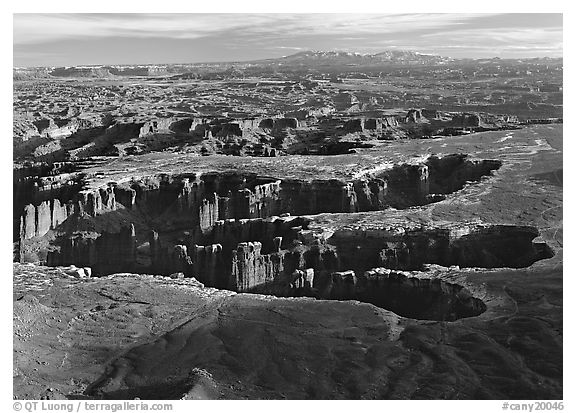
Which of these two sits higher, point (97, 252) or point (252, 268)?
point (252, 268)

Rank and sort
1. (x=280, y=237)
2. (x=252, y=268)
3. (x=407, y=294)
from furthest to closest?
(x=280, y=237)
(x=252, y=268)
(x=407, y=294)

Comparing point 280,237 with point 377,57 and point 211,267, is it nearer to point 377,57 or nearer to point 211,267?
point 211,267

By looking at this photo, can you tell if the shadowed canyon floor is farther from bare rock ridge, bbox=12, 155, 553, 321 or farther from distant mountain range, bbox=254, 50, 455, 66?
distant mountain range, bbox=254, 50, 455, 66

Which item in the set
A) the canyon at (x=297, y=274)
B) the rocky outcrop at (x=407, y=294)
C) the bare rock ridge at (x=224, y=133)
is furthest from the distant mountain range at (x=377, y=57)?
the rocky outcrop at (x=407, y=294)

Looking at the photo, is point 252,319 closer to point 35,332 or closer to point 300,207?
point 35,332

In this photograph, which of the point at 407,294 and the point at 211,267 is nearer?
the point at 407,294

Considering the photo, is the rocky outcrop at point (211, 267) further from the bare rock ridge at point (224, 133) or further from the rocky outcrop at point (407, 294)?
the bare rock ridge at point (224, 133)

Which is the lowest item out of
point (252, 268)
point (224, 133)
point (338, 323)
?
point (252, 268)

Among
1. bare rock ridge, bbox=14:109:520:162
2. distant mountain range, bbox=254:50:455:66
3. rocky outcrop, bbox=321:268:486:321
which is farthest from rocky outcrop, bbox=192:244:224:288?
bare rock ridge, bbox=14:109:520:162

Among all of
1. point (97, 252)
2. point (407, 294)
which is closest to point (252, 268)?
point (407, 294)
